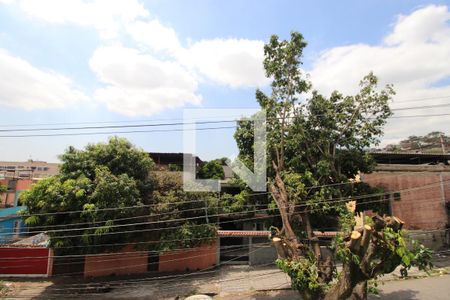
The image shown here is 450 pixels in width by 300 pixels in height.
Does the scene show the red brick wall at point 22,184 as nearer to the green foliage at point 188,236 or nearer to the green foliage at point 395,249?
the green foliage at point 188,236

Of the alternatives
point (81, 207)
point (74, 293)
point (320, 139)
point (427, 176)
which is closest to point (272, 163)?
point (320, 139)

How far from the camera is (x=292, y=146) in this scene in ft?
45.7

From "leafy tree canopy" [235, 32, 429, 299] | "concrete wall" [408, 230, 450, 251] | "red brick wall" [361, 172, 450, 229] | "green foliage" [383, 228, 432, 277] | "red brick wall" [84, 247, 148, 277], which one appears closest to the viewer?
"green foliage" [383, 228, 432, 277]

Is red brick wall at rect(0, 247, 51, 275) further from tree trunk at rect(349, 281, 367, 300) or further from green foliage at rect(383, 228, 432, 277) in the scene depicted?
green foliage at rect(383, 228, 432, 277)

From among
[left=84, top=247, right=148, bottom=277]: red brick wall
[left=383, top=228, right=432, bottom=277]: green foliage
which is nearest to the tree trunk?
[left=383, top=228, right=432, bottom=277]: green foliage

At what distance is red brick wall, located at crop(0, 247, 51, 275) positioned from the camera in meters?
17.7

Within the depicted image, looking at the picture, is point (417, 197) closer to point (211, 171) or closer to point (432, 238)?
point (432, 238)

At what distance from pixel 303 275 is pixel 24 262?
15865mm

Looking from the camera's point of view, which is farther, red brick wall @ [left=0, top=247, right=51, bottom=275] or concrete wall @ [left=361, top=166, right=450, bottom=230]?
concrete wall @ [left=361, top=166, right=450, bottom=230]

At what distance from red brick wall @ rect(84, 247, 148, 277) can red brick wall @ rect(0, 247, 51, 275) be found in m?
2.59

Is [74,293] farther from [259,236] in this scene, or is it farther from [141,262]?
[259,236]

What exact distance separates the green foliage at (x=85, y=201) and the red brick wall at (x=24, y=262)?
3.22 meters

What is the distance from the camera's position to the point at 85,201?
1465cm

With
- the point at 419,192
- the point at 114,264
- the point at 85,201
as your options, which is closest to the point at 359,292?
the point at 85,201
